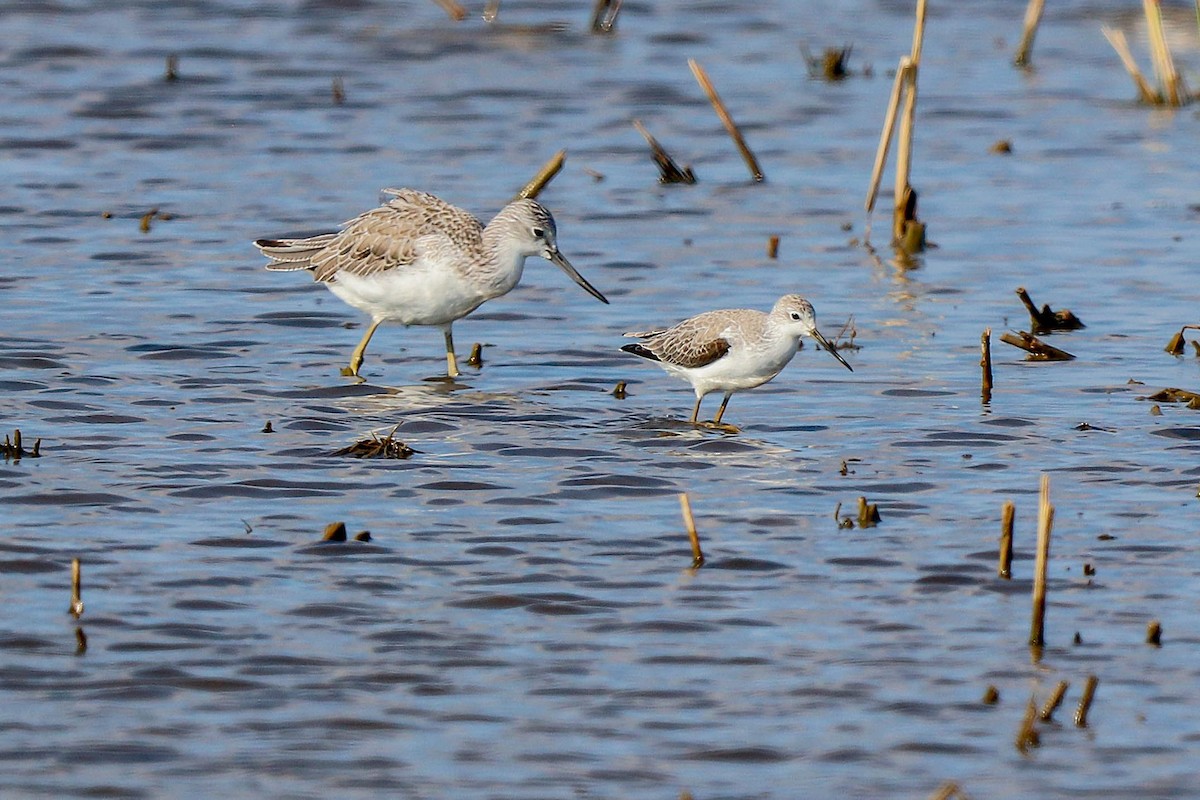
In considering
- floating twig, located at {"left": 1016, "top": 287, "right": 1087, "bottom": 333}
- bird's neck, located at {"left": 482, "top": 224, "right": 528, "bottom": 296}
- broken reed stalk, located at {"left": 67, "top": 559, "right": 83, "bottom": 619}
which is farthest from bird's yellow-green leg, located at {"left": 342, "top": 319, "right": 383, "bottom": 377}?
broken reed stalk, located at {"left": 67, "top": 559, "right": 83, "bottom": 619}

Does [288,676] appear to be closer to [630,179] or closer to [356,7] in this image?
[630,179]

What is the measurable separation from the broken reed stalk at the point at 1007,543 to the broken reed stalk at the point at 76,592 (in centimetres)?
387

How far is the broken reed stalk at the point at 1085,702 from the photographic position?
288 inches

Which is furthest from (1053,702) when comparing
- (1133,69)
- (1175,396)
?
(1133,69)

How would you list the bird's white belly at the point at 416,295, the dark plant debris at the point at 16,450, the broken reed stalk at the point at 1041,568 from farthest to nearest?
the bird's white belly at the point at 416,295, the dark plant debris at the point at 16,450, the broken reed stalk at the point at 1041,568

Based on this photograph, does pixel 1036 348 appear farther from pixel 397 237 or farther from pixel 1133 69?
pixel 1133 69

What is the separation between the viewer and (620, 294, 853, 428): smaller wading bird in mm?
11695

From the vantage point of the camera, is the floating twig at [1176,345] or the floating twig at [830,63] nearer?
the floating twig at [1176,345]

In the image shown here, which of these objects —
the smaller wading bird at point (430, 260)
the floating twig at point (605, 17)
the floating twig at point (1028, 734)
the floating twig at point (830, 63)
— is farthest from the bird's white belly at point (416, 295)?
the floating twig at point (605, 17)

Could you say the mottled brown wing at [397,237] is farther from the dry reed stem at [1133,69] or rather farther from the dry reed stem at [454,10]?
the dry reed stem at [454,10]

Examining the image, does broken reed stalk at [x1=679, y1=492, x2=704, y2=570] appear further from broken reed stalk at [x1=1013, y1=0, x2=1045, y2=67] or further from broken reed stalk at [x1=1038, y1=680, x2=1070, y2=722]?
broken reed stalk at [x1=1013, y1=0, x2=1045, y2=67]

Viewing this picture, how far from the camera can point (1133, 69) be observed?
828 inches

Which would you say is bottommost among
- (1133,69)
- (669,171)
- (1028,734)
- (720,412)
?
(1028,734)

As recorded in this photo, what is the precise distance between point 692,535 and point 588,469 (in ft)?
6.67
